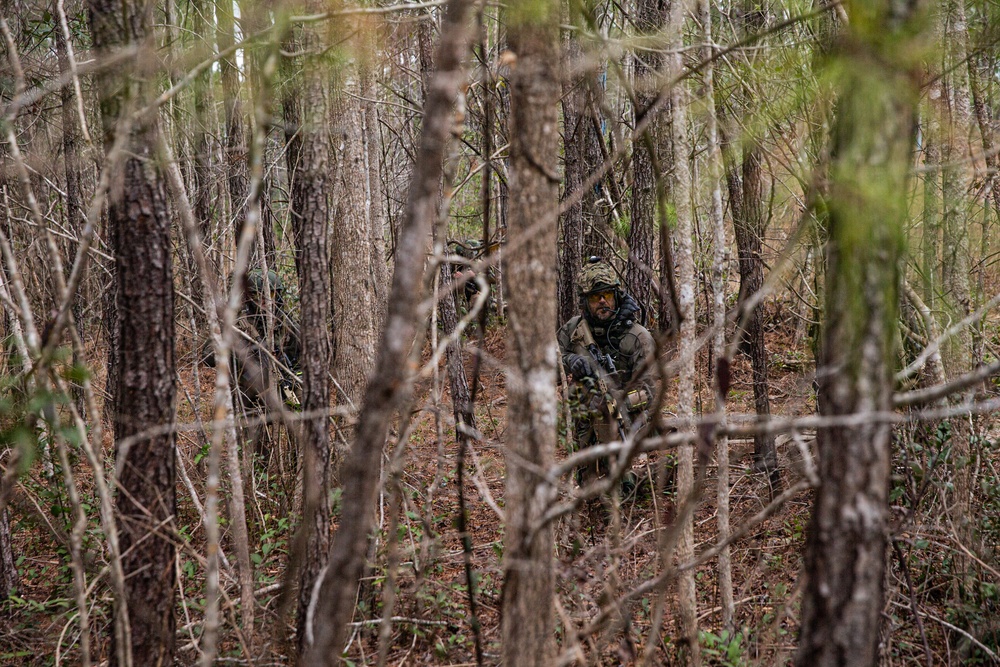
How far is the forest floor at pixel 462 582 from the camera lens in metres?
3.79

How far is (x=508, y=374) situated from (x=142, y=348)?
1.69 metres

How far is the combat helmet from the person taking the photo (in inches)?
255

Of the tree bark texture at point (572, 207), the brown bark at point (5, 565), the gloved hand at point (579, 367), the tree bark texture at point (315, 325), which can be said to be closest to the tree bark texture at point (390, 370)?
the tree bark texture at point (315, 325)

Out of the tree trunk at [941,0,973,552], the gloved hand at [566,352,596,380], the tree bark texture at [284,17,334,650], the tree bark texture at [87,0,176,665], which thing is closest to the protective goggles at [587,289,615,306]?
the gloved hand at [566,352,596,380]

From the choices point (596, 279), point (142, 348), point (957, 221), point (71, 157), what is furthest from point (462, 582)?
point (71, 157)

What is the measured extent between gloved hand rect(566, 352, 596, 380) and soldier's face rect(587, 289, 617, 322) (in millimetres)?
486

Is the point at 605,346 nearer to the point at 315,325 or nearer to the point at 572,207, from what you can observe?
the point at 315,325

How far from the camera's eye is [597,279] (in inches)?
255

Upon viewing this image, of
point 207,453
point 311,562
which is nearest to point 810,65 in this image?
point 311,562

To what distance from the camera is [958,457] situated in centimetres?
398

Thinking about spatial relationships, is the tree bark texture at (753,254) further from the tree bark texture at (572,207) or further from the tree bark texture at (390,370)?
the tree bark texture at (390,370)

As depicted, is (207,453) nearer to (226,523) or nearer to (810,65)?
(226,523)

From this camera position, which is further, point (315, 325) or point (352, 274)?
point (352, 274)

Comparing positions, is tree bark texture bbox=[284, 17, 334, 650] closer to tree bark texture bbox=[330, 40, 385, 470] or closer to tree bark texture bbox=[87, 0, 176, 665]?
tree bark texture bbox=[87, 0, 176, 665]
